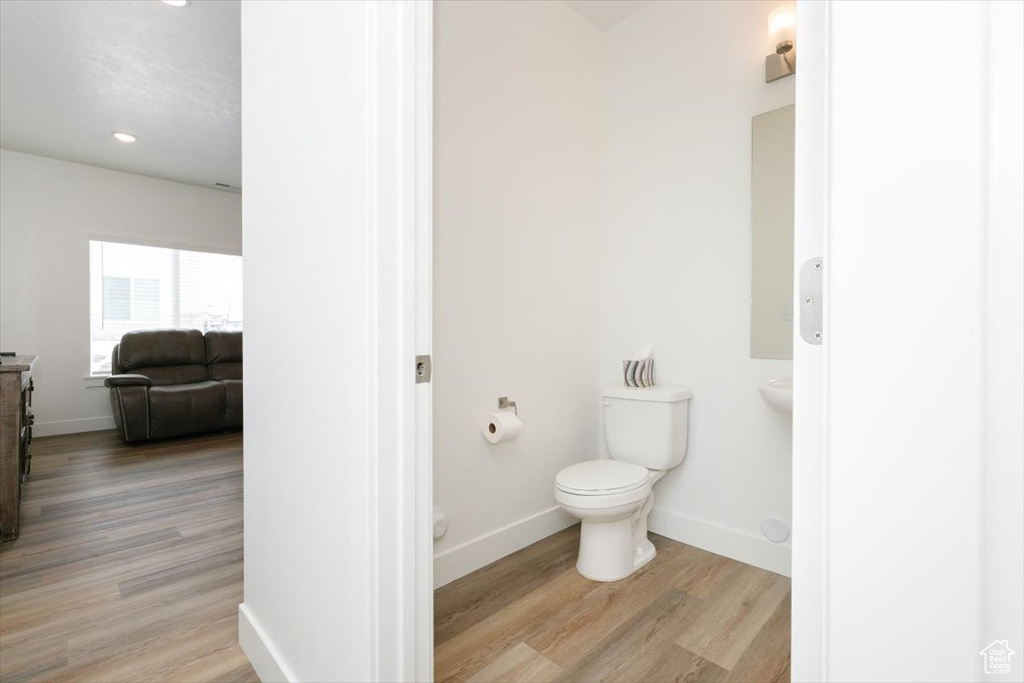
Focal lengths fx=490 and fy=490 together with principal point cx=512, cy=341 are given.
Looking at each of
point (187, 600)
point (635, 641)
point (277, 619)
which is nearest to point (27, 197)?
point (187, 600)

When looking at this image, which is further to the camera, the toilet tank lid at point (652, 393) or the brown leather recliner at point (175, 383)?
the brown leather recliner at point (175, 383)

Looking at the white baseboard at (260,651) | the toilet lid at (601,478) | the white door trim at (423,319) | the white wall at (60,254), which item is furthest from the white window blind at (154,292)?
the white door trim at (423,319)

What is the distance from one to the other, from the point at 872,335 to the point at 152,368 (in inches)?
230

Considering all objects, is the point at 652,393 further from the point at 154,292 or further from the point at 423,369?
the point at 154,292

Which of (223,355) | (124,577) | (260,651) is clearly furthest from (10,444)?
(223,355)

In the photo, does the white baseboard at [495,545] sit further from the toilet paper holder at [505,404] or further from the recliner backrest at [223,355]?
the recliner backrest at [223,355]

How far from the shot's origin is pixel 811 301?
16.9 inches

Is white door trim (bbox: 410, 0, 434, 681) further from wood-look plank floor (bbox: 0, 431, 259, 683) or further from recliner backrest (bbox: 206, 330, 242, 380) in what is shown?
recliner backrest (bbox: 206, 330, 242, 380)

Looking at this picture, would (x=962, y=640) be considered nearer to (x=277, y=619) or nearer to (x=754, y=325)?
(x=277, y=619)

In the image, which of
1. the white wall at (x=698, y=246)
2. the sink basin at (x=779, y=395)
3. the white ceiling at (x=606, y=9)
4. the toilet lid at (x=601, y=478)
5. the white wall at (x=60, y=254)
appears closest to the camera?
the sink basin at (x=779, y=395)

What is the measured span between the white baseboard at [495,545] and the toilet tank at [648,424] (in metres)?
0.45

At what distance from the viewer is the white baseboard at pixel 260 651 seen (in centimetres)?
133

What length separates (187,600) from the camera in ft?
6.09

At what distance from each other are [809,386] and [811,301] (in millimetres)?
74
